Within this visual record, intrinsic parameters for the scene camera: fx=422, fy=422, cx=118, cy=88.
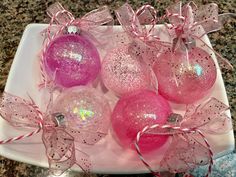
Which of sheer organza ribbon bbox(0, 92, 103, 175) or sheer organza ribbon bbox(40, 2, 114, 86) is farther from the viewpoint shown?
sheer organza ribbon bbox(40, 2, 114, 86)

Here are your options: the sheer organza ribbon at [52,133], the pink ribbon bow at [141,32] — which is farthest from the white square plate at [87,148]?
the pink ribbon bow at [141,32]

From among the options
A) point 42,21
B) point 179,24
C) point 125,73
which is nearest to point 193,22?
point 179,24

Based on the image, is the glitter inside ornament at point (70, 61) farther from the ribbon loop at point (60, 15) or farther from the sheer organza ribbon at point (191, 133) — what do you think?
the sheer organza ribbon at point (191, 133)

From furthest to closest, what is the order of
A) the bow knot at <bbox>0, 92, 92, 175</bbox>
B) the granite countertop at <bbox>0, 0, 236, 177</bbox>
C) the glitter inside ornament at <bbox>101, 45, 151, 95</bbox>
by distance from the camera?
the granite countertop at <bbox>0, 0, 236, 177</bbox>, the glitter inside ornament at <bbox>101, 45, 151, 95</bbox>, the bow knot at <bbox>0, 92, 92, 175</bbox>

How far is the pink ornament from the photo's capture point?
694mm

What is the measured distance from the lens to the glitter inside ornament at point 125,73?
78 centimetres

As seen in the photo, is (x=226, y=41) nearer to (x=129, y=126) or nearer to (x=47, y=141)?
(x=129, y=126)

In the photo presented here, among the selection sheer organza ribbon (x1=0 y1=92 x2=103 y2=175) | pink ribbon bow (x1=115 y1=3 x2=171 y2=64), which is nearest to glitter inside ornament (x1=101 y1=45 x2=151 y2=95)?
pink ribbon bow (x1=115 y1=3 x2=171 y2=64)

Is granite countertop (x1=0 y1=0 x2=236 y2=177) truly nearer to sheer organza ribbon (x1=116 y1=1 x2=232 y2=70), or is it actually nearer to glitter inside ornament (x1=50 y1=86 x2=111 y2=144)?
sheer organza ribbon (x1=116 y1=1 x2=232 y2=70)

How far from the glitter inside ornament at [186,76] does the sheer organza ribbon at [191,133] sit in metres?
0.05

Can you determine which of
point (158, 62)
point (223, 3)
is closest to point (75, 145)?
point (158, 62)

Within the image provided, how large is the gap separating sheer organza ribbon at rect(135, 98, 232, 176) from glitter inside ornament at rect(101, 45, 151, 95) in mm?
111

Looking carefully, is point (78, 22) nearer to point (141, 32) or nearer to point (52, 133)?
point (141, 32)

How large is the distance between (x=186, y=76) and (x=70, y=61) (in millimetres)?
218
